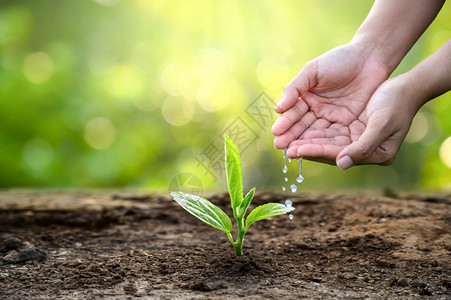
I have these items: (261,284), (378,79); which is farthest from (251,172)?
(261,284)

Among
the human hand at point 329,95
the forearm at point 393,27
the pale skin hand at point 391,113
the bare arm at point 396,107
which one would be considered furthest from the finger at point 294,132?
the forearm at point 393,27

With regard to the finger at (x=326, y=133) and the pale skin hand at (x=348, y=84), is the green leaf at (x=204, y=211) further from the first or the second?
the finger at (x=326, y=133)

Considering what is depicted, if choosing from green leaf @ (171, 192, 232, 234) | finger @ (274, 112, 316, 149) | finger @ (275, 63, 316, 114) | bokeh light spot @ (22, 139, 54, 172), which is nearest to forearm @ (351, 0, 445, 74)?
finger @ (275, 63, 316, 114)

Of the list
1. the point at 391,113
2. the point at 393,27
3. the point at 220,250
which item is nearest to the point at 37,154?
the point at 220,250

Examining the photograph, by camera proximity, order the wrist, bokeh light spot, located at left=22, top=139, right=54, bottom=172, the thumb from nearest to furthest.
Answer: the thumb, the wrist, bokeh light spot, located at left=22, top=139, right=54, bottom=172

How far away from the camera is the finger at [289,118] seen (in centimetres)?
202

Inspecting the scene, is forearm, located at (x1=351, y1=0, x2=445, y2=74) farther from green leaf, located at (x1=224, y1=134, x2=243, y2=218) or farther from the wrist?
green leaf, located at (x1=224, y1=134, x2=243, y2=218)

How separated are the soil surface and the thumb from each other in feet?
1.25

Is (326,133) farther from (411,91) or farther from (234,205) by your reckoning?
(234,205)

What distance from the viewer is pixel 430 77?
178cm

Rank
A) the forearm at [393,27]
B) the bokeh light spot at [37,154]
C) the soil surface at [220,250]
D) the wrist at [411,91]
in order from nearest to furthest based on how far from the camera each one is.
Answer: the soil surface at [220,250], the wrist at [411,91], the forearm at [393,27], the bokeh light spot at [37,154]

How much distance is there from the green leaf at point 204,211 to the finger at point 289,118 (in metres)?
0.52

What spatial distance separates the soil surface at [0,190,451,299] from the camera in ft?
5.00

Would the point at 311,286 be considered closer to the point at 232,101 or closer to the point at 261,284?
the point at 261,284
